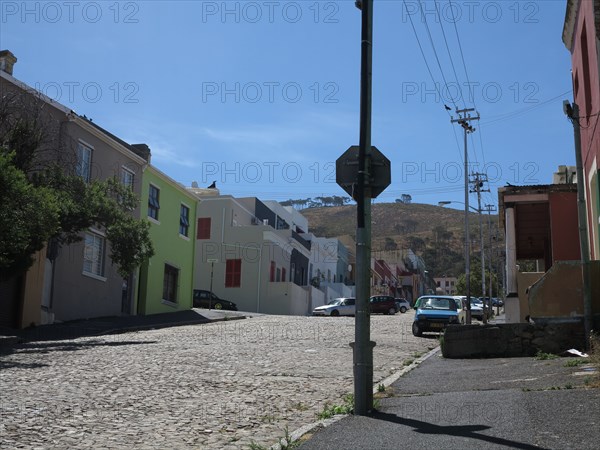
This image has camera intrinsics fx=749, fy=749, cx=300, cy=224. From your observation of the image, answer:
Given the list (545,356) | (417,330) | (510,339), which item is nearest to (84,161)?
(417,330)

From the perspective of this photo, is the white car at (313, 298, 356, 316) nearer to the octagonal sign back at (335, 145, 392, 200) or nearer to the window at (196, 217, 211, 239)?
the window at (196, 217, 211, 239)

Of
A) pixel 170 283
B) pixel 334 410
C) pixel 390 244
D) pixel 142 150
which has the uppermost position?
pixel 390 244

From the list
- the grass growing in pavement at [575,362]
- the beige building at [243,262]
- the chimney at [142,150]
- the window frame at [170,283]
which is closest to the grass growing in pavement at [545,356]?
the grass growing in pavement at [575,362]

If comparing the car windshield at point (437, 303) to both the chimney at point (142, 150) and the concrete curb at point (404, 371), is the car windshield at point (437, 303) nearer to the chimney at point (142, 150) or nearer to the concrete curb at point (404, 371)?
the concrete curb at point (404, 371)

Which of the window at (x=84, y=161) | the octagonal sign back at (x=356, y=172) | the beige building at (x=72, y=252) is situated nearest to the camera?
the octagonal sign back at (x=356, y=172)

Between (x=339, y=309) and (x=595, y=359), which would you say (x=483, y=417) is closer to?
(x=595, y=359)

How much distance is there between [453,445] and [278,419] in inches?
116

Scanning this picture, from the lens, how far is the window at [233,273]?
49.1 m

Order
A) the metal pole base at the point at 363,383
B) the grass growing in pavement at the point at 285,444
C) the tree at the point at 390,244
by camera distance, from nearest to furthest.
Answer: the grass growing in pavement at the point at 285,444 → the metal pole base at the point at 363,383 → the tree at the point at 390,244

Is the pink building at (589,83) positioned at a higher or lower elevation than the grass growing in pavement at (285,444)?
higher

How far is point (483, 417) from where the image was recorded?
7.71 meters

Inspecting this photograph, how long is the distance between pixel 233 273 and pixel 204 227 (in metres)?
3.86

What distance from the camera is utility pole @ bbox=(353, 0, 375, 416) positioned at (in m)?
8.57

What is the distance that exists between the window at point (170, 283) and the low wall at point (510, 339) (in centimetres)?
2095
